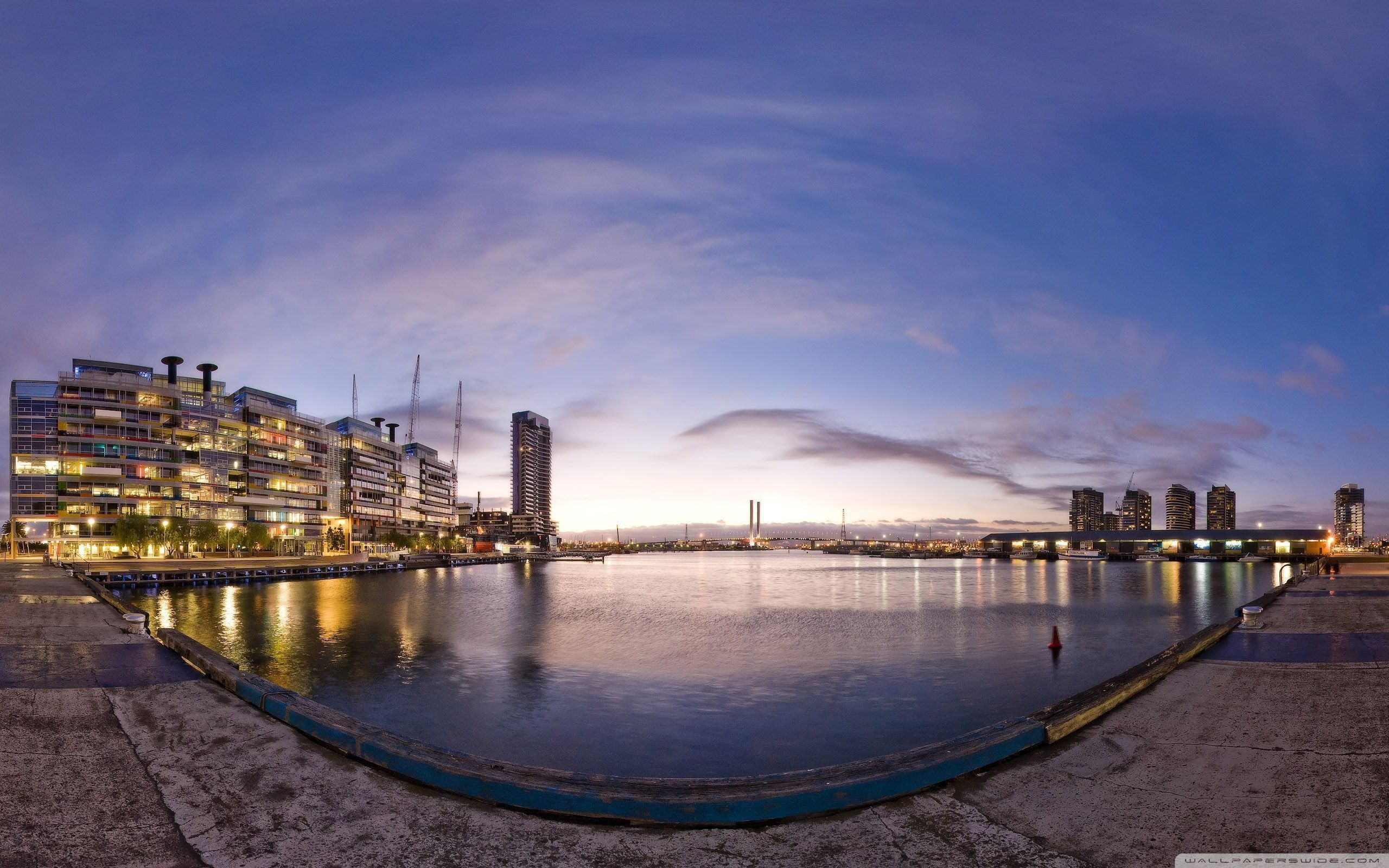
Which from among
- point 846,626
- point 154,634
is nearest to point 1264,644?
point 846,626

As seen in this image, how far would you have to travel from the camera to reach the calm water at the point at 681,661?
21.9 m

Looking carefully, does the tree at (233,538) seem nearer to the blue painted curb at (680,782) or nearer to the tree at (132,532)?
the tree at (132,532)

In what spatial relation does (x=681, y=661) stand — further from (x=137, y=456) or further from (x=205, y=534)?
(x=137, y=456)

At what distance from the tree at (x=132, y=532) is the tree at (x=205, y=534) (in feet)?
30.0

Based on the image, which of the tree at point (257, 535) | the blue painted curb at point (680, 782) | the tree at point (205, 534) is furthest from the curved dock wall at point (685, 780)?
the tree at point (257, 535)

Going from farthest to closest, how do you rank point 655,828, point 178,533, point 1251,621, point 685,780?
point 178,533, point 1251,621, point 685,780, point 655,828

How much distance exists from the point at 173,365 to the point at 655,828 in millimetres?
179012

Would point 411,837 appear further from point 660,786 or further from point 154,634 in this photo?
point 154,634

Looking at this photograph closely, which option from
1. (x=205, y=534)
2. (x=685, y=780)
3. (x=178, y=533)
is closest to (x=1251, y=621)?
(x=685, y=780)

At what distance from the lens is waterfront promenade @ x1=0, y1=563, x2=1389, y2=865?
25.1ft

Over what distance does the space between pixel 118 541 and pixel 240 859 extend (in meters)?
153

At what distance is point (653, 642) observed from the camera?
44281mm

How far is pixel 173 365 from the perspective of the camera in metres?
150

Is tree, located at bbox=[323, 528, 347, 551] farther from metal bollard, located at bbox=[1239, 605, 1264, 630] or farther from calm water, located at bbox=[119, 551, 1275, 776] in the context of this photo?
metal bollard, located at bbox=[1239, 605, 1264, 630]
